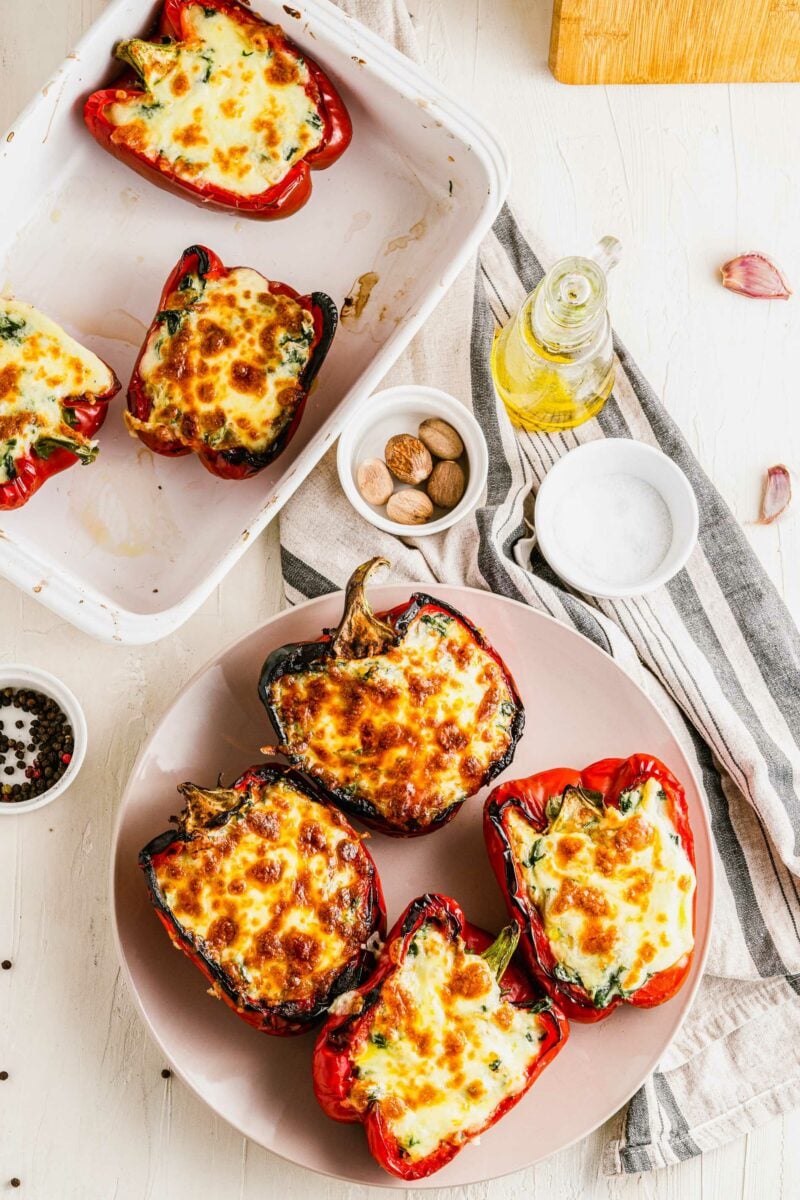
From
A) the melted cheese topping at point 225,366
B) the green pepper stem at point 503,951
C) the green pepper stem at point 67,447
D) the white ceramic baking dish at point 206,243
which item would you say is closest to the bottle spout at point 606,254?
the white ceramic baking dish at point 206,243

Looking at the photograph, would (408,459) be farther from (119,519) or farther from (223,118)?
(223,118)

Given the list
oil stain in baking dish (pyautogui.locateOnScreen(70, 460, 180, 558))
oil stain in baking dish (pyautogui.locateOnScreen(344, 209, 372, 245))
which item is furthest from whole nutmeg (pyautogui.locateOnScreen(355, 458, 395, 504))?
oil stain in baking dish (pyautogui.locateOnScreen(344, 209, 372, 245))

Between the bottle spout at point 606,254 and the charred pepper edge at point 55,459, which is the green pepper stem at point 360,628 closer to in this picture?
the charred pepper edge at point 55,459

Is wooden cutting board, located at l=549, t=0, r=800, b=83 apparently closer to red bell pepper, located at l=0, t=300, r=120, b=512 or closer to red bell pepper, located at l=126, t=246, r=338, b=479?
red bell pepper, located at l=126, t=246, r=338, b=479

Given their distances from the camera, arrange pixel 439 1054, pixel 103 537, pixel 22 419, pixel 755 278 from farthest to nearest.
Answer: pixel 755 278 → pixel 103 537 → pixel 22 419 → pixel 439 1054

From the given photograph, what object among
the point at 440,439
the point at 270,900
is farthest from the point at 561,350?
the point at 270,900

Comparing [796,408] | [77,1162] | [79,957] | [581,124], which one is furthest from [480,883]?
[581,124]

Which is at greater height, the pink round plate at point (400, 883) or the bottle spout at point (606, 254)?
the bottle spout at point (606, 254)
